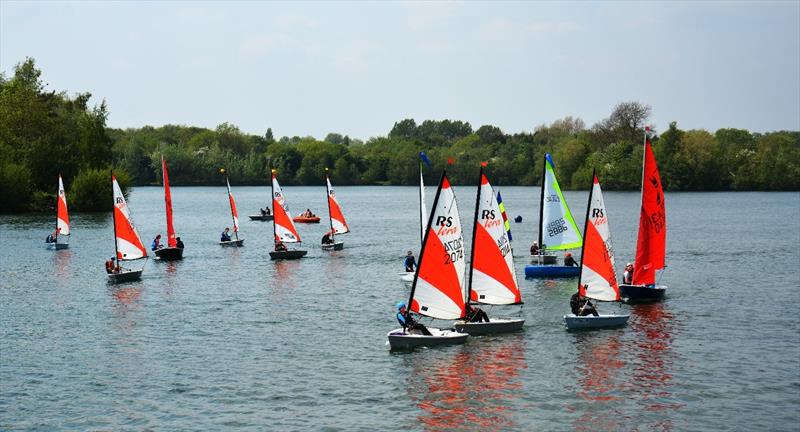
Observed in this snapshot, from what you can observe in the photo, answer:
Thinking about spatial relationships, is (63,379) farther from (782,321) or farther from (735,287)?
(735,287)

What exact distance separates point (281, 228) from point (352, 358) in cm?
4074

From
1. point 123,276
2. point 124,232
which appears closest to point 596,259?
point 123,276

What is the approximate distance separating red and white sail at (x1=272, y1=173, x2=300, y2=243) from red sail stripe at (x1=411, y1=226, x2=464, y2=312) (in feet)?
116

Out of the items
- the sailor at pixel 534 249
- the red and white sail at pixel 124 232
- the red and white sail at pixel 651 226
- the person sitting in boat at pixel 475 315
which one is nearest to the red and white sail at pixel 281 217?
the red and white sail at pixel 124 232

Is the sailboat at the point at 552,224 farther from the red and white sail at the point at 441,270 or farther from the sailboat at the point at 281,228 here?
the sailboat at the point at 281,228

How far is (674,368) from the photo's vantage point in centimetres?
3919

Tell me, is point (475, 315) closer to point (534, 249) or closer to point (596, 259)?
point (596, 259)

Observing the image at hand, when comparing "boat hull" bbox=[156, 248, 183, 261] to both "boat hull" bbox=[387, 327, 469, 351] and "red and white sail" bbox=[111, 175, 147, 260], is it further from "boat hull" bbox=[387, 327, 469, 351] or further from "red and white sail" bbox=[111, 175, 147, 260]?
"boat hull" bbox=[387, 327, 469, 351]

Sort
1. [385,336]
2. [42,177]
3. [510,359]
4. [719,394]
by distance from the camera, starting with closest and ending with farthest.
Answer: [719,394] < [510,359] < [385,336] < [42,177]

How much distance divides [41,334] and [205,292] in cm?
1528

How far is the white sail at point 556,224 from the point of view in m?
64.9

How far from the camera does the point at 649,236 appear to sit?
5147 centimetres

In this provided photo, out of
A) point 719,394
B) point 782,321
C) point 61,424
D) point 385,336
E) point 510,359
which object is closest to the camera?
point 61,424

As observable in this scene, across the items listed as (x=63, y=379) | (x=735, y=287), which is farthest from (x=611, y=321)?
(x=63, y=379)
